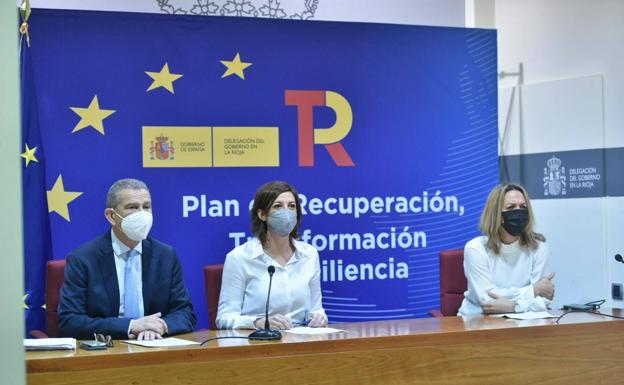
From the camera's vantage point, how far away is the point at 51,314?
3.80 m

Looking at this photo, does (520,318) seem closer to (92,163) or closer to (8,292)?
(92,163)

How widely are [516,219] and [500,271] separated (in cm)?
26

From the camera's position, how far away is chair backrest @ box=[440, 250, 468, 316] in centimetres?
442

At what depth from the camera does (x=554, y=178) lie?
6484 millimetres

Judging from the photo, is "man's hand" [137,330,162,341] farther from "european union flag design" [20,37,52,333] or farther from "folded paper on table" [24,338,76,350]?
"european union flag design" [20,37,52,333]

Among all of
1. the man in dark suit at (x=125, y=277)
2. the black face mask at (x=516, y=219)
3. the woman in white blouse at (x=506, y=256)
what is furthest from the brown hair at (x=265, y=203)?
the black face mask at (x=516, y=219)

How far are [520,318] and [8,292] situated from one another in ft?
9.93

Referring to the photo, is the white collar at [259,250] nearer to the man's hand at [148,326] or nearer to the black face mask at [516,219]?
the man's hand at [148,326]

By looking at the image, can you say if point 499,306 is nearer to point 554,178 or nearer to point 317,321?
point 317,321

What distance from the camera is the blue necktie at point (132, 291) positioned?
11.3 ft

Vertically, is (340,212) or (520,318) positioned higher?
(340,212)

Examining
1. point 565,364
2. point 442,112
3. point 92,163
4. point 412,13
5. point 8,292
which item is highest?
point 412,13

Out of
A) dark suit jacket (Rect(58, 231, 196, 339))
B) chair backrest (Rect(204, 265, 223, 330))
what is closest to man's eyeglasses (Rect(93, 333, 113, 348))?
dark suit jacket (Rect(58, 231, 196, 339))

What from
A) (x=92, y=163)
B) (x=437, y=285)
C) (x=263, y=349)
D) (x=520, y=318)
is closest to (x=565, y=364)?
(x=520, y=318)
